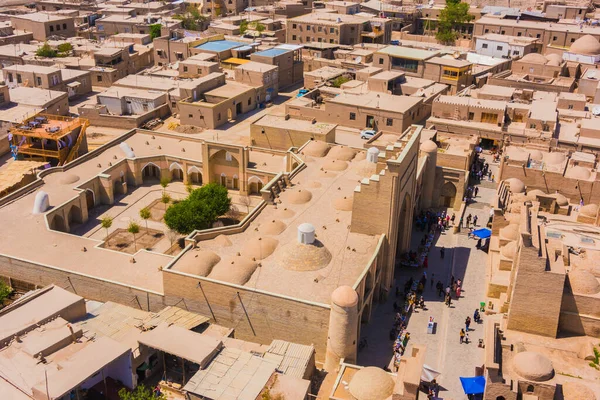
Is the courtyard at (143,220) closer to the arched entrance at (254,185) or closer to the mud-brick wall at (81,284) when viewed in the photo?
the arched entrance at (254,185)

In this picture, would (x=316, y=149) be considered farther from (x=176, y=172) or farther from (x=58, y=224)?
(x=58, y=224)

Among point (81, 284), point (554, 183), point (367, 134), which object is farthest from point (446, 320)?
point (367, 134)

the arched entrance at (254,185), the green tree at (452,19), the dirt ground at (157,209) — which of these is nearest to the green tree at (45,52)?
the dirt ground at (157,209)

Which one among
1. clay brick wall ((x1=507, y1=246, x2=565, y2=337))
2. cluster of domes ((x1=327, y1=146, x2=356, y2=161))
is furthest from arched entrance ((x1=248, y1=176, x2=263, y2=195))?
clay brick wall ((x1=507, y1=246, x2=565, y2=337))

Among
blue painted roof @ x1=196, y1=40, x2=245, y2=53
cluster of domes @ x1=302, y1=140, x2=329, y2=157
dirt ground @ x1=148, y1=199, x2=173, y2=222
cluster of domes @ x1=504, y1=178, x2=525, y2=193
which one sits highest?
blue painted roof @ x1=196, y1=40, x2=245, y2=53

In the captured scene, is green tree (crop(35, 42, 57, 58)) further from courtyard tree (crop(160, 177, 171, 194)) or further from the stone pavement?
the stone pavement

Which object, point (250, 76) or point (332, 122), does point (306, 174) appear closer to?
point (332, 122)

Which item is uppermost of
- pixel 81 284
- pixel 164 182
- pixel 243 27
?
pixel 243 27
